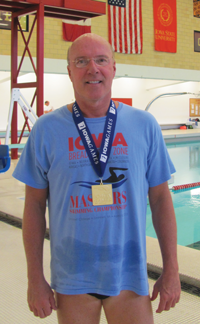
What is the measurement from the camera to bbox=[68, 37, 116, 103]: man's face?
1.29 meters

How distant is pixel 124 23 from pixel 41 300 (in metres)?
17.1

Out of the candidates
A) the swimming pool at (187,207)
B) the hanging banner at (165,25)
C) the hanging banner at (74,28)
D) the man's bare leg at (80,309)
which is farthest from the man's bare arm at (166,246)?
the hanging banner at (165,25)

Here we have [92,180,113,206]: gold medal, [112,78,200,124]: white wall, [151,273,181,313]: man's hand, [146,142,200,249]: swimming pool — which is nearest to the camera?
[92,180,113,206]: gold medal

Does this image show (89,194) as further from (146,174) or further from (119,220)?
(146,174)

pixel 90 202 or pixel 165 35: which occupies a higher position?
pixel 165 35

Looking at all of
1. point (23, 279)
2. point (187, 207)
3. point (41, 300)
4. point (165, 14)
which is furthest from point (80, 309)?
point (165, 14)

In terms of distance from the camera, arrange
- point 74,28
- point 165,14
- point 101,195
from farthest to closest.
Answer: point 165,14 → point 74,28 → point 101,195

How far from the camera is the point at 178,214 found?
5.69 metres

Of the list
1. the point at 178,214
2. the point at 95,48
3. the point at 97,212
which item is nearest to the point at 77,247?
the point at 97,212

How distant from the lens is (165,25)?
61.1ft

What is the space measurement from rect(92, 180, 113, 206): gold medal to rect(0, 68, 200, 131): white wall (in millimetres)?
14599

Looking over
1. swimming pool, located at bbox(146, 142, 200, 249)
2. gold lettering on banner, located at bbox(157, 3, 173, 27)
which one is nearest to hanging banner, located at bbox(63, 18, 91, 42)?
gold lettering on banner, located at bbox(157, 3, 173, 27)

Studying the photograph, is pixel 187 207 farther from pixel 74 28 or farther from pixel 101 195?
pixel 74 28

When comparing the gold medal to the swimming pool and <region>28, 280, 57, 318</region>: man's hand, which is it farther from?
the swimming pool
